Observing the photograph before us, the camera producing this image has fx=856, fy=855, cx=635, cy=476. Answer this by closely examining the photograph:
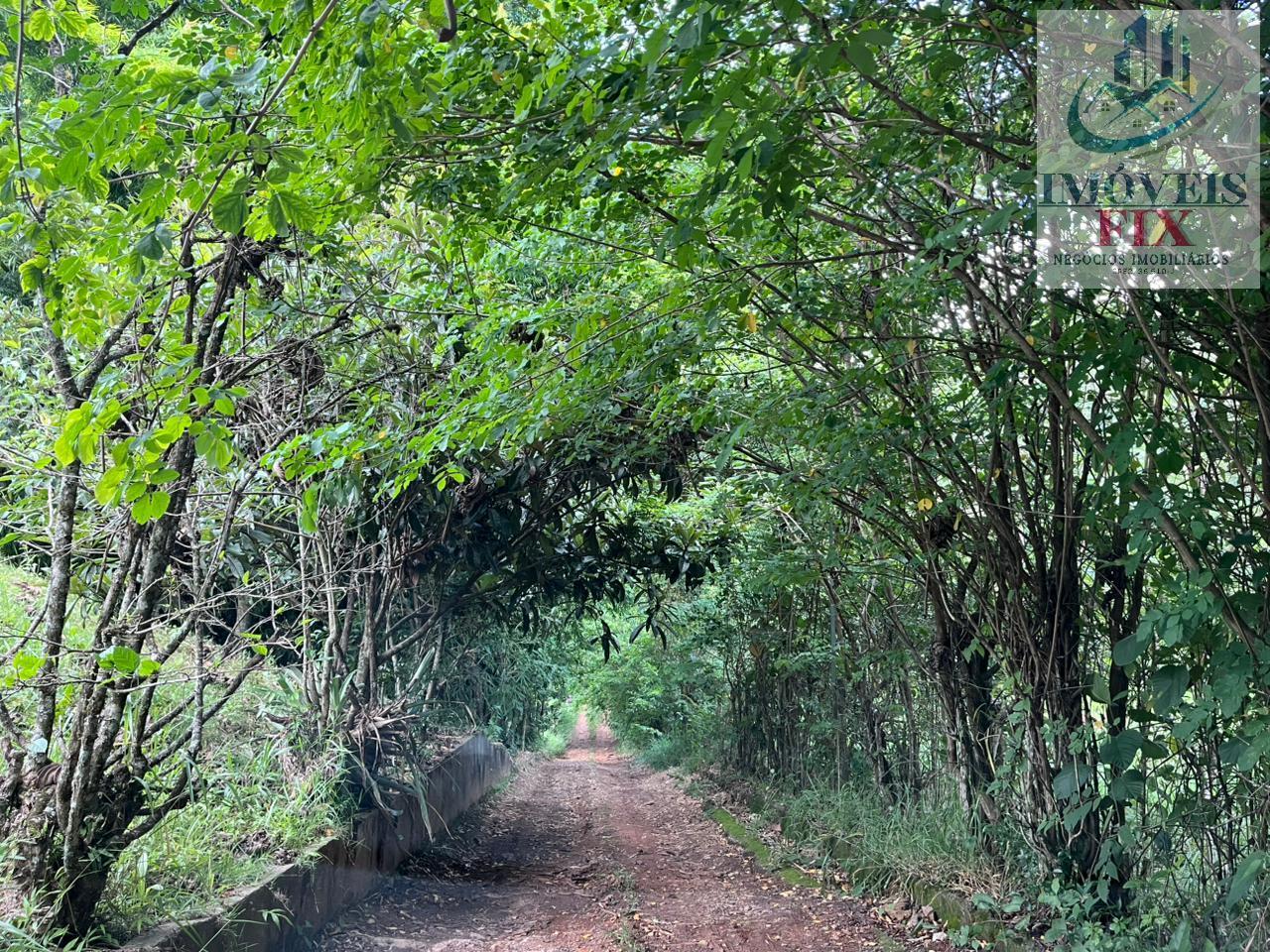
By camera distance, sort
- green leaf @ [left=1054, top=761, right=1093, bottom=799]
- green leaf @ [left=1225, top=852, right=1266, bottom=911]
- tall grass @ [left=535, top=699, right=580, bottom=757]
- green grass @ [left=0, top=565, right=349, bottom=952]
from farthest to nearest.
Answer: tall grass @ [left=535, top=699, right=580, bottom=757], green leaf @ [left=1054, top=761, right=1093, bottom=799], green grass @ [left=0, top=565, right=349, bottom=952], green leaf @ [left=1225, top=852, right=1266, bottom=911]

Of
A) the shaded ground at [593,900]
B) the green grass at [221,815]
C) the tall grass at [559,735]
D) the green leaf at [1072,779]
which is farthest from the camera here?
the tall grass at [559,735]

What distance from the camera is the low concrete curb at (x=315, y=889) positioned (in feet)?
10.6

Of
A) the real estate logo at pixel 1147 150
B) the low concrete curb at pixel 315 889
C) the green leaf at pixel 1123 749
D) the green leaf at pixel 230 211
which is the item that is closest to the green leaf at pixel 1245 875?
the green leaf at pixel 1123 749

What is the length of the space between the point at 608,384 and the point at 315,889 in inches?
118

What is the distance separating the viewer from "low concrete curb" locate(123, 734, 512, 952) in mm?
3217

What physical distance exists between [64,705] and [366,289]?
101 inches

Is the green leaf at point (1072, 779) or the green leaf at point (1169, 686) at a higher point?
the green leaf at point (1169, 686)

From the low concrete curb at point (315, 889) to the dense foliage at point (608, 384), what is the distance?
1.03 feet

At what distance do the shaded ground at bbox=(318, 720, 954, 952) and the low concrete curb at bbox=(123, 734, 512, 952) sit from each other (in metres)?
0.16

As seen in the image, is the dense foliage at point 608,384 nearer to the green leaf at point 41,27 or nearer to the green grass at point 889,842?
the green leaf at point 41,27

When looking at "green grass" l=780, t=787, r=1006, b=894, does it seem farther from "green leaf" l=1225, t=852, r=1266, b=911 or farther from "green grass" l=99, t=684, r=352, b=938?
"green grass" l=99, t=684, r=352, b=938

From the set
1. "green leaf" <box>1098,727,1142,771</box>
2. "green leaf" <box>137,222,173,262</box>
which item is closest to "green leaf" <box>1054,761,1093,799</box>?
"green leaf" <box>1098,727,1142,771</box>

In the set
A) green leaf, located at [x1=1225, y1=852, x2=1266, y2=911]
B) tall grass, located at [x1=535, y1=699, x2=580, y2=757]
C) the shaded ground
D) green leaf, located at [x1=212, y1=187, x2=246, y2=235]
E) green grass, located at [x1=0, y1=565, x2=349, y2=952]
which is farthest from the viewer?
tall grass, located at [x1=535, y1=699, x2=580, y2=757]

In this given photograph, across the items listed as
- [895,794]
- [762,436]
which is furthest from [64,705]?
[895,794]
